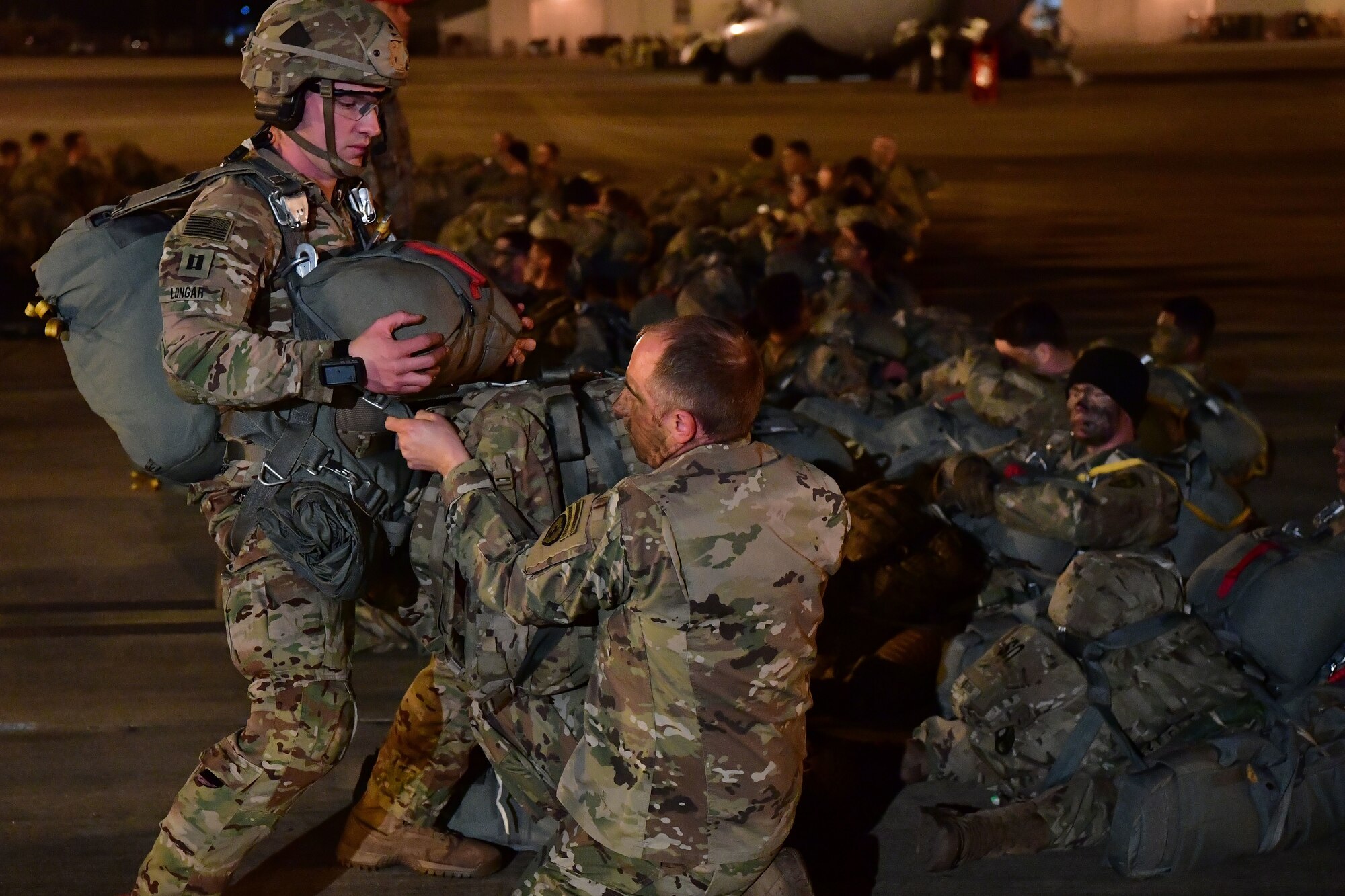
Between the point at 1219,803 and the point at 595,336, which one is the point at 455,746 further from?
the point at 595,336

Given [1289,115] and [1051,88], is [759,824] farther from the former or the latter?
[1051,88]

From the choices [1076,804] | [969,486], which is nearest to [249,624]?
[1076,804]

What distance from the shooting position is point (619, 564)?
92.5 inches

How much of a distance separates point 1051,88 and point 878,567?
3104 centimetres

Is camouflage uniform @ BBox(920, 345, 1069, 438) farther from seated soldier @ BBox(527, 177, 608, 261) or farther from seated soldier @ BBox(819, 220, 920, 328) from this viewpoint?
seated soldier @ BBox(527, 177, 608, 261)

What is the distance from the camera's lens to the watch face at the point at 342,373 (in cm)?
283

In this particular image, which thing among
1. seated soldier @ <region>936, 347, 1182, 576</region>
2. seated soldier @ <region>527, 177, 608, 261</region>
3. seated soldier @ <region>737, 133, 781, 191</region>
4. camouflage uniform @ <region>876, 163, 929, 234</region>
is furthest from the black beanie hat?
Result: seated soldier @ <region>737, 133, 781, 191</region>

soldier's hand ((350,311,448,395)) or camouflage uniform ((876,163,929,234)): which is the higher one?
soldier's hand ((350,311,448,395))

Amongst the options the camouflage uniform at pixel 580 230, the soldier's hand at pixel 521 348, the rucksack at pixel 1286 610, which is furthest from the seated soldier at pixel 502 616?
the camouflage uniform at pixel 580 230

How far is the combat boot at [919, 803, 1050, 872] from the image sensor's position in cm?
353

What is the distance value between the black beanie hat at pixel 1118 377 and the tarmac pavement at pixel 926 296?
1.07 m

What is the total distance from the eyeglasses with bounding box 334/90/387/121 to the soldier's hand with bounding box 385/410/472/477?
0.72 m

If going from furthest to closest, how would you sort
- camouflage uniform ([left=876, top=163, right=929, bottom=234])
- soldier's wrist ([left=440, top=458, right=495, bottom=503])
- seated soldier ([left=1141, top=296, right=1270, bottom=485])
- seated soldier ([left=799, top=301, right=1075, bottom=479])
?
camouflage uniform ([left=876, top=163, right=929, bottom=234]) → seated soldier ([left=1141, top=296, right=1270, bottom=485]) → seated soldier ([left=799, top=301, right=1075, bottom=479]) → soldier's wrist ([left=440, top=458, right=495, bottom=503])

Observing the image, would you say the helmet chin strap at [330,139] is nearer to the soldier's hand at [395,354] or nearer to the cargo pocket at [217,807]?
the soldier's hand at [395,354]
